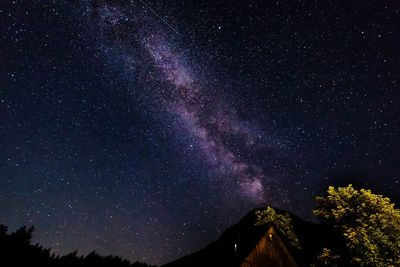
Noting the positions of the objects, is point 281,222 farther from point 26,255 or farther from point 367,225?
point 26,255

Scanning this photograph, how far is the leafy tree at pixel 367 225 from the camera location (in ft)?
67.5

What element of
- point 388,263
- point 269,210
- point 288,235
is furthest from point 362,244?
point 269,210

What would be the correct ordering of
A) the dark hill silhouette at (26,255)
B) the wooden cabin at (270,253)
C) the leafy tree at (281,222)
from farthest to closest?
1. the dark hill silhouette at (26,255)
2. the leafy tree at (281,222)
3. the wooden cabin at (270,253)

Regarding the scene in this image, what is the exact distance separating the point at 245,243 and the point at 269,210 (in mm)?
10592

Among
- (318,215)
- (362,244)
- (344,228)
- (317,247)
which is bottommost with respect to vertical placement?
(362,244)

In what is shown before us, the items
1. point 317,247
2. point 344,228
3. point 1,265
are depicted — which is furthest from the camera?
point 317,247

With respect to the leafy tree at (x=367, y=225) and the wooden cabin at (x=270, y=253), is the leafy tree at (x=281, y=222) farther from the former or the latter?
the wooden cabin at (x=270, y=253)

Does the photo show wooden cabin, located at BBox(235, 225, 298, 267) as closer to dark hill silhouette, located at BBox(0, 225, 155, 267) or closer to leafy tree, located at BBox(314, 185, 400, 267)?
leafy tree, located at BBox(314, 185, 400, 267)

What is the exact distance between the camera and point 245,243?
1831 cm

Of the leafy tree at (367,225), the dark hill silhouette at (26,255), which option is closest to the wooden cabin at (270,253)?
the leafy tree at (367,225)

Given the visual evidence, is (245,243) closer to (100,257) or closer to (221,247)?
(221,247)

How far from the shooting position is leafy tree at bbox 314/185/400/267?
67.5 feet

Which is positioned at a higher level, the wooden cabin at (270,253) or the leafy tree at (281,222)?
the leafy tree at (281,222)

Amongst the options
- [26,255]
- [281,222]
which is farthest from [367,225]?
[26,255]
